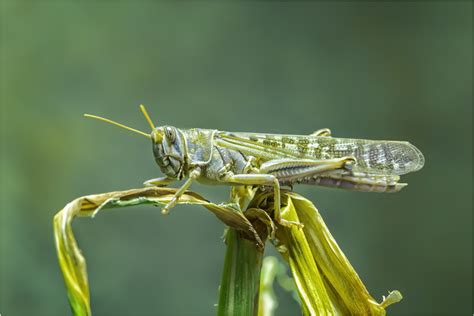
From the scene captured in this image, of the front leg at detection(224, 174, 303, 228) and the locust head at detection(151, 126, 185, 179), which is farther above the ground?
the locust head at detection(151, 126, 185, 179)

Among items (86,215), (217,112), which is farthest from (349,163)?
(217,112)

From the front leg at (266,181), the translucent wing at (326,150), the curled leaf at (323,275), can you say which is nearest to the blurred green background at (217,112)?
the translucent wing at (326,150)

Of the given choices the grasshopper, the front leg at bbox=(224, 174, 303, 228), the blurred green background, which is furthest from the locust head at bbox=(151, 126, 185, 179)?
the blurred green background

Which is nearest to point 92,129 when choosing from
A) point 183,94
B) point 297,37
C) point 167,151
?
point 183,94

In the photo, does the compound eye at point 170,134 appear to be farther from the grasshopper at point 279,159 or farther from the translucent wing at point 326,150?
the translucent wing at point 326,150

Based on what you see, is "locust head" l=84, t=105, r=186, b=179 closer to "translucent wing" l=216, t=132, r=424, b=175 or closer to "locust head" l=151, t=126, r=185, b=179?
"locust head" l=151, t=126, r=185, b=179

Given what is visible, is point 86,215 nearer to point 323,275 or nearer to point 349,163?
point 323,275
